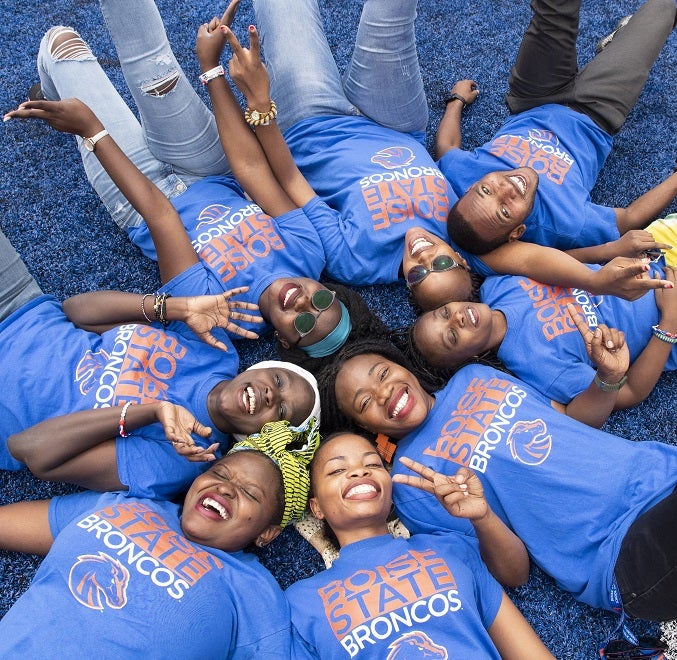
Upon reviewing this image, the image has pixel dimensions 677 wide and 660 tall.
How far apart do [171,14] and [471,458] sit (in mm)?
3090

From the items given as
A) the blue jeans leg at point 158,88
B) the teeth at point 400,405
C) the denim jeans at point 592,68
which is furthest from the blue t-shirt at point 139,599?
the denim jeans at point 592,68

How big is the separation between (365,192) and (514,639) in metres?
2.00

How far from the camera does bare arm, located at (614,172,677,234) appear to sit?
10.3 ft

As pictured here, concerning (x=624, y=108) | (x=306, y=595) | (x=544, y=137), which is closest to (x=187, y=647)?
(x=306, y=595)

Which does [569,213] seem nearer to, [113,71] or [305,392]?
[305,392]

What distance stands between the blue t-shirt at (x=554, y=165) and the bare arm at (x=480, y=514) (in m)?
1.47

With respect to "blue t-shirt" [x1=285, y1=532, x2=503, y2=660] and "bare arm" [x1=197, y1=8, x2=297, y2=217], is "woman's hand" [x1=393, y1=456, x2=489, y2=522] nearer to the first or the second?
"blue t-shirt" [x1=285, y1=532, x2=503, y2=660]

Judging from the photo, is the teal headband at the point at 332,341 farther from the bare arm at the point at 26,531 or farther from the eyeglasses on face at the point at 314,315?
the bare arm at the point at 26,531

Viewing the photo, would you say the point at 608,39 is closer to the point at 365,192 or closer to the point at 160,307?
the point at 365,192

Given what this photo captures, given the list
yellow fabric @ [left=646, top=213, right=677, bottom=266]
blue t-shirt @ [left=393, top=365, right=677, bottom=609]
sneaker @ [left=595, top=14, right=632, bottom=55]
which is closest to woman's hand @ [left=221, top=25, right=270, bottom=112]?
blue t-shirt @ [left=393, top=365, right=677, bottom=609]

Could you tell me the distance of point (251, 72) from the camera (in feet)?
8.96

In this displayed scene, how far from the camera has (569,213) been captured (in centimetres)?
297

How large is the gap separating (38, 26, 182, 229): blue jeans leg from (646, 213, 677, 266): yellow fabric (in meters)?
2.33

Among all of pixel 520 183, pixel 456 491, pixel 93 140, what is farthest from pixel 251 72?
pixel 456 491
